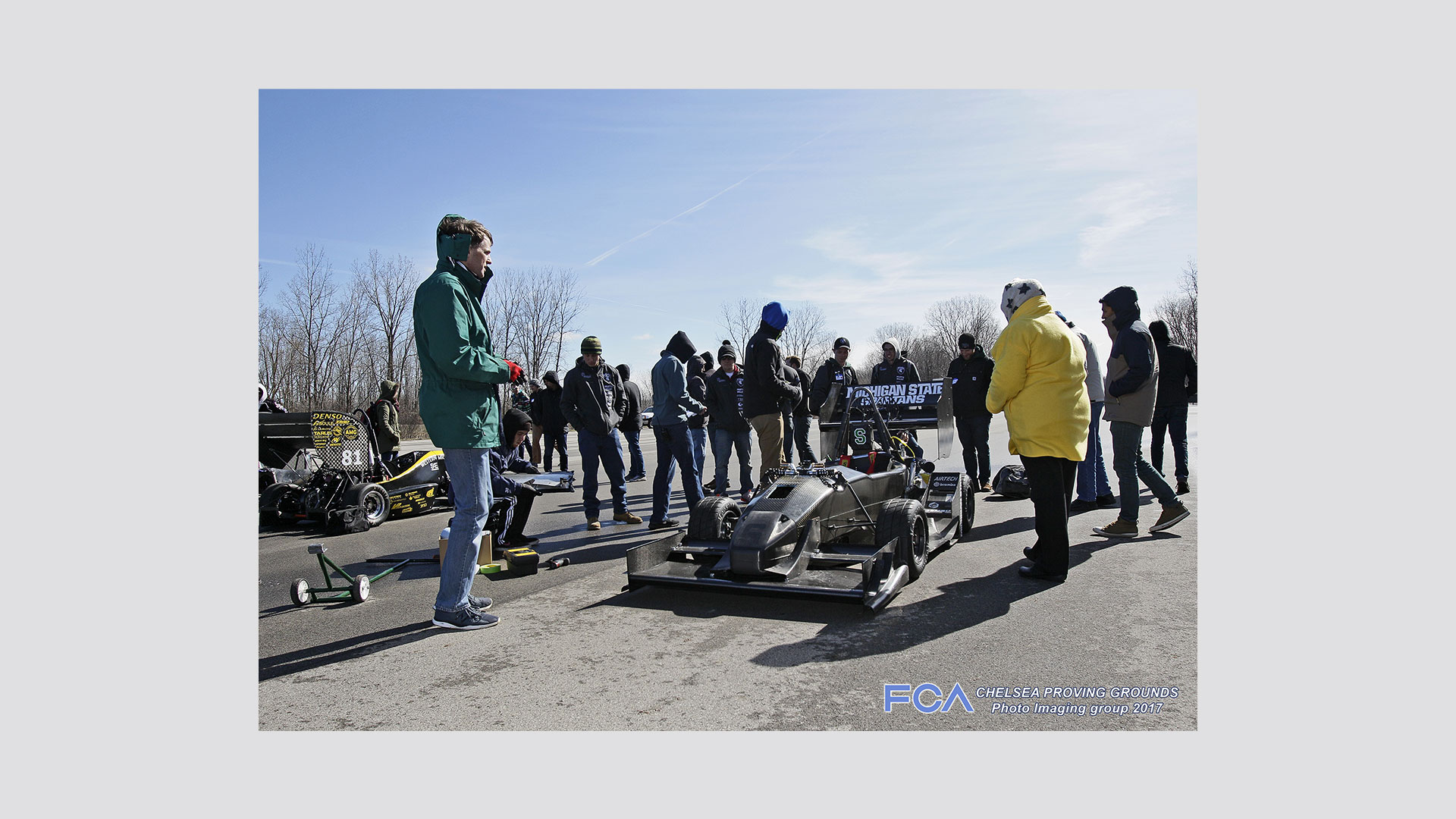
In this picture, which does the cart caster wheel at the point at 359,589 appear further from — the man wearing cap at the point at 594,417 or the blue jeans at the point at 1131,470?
the blue jeans at the point at 1131,470

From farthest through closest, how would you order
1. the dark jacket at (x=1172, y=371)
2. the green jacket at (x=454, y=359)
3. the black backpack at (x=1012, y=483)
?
the black backpack at (x=1012, y=483)
the dark jacket at (x=1172, y=371)
the green jacket at (x=454, y=359)

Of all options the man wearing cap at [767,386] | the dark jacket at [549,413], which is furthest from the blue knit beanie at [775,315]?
the dark jacket at [549,413]

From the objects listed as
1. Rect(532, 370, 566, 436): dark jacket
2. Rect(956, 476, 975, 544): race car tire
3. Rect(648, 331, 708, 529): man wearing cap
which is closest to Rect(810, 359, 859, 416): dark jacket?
Rect(648, 331, 708, 529): man wearing cap

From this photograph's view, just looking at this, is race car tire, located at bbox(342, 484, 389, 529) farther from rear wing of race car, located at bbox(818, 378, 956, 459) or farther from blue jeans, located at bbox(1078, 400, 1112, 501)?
blue jeans, located at bbox(1078, 400, 1112, 501)

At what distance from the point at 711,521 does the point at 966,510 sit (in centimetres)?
265

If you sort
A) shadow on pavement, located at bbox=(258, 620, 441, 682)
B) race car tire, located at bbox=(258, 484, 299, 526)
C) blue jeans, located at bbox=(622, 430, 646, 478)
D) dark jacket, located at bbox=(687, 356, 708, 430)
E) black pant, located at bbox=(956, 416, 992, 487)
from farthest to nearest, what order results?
1. blue jeans, located at bbox=(622, 430, 646, 478)
2. dark jacket, located at bbox=(687, 356, 708, 430)
3. black pant, located at bbox=(956, 416, 992, 487)
4. race car tire, located at bbox=(258, 484, 299, 526)
5. shadow on pavement, located at bbox=(258, 620, 441, 682)

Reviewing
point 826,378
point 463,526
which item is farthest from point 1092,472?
point 463,526

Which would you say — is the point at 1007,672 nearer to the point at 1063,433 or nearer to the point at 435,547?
the point at 1063,433

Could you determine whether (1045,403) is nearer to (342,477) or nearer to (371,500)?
(371,500)

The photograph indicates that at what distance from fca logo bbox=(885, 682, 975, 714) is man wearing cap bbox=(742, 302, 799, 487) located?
161 inches

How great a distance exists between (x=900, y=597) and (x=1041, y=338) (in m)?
1.91

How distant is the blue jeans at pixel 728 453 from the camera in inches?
330

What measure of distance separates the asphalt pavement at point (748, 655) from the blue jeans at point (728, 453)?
2.86 meters

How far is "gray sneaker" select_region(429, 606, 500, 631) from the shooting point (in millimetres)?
4324
